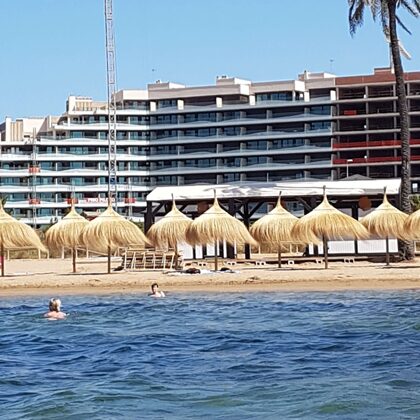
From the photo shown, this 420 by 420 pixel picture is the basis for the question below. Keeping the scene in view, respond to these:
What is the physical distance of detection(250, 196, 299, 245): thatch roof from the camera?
1419 inches

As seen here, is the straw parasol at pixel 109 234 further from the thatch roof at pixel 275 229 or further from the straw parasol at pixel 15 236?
the thatch roof at pixel 275 229

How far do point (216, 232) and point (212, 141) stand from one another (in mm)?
65537

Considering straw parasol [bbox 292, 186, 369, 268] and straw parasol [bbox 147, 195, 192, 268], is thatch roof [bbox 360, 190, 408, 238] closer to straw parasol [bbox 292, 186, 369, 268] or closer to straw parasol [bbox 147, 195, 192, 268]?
straw parasol [bbox 292, 186, 369, 268]

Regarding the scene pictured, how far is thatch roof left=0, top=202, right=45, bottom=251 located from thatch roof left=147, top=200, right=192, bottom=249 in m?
4.06

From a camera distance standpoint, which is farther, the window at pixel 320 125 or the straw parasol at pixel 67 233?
the window at pixel 320 125

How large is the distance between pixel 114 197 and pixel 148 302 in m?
72.1

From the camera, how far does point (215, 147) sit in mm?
100688

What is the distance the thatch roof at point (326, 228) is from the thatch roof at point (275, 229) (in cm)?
61

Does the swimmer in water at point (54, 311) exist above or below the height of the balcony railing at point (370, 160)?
below

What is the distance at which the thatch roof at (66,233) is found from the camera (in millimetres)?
36219

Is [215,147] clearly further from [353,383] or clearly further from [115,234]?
[353,383]

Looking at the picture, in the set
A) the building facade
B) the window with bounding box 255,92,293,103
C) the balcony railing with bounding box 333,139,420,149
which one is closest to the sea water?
the balcony railing with bounding box 333,139,420,149

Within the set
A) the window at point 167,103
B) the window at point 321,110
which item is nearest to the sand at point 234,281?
the window at point 321,110

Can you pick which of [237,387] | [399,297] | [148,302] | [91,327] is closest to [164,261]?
[148,302]
